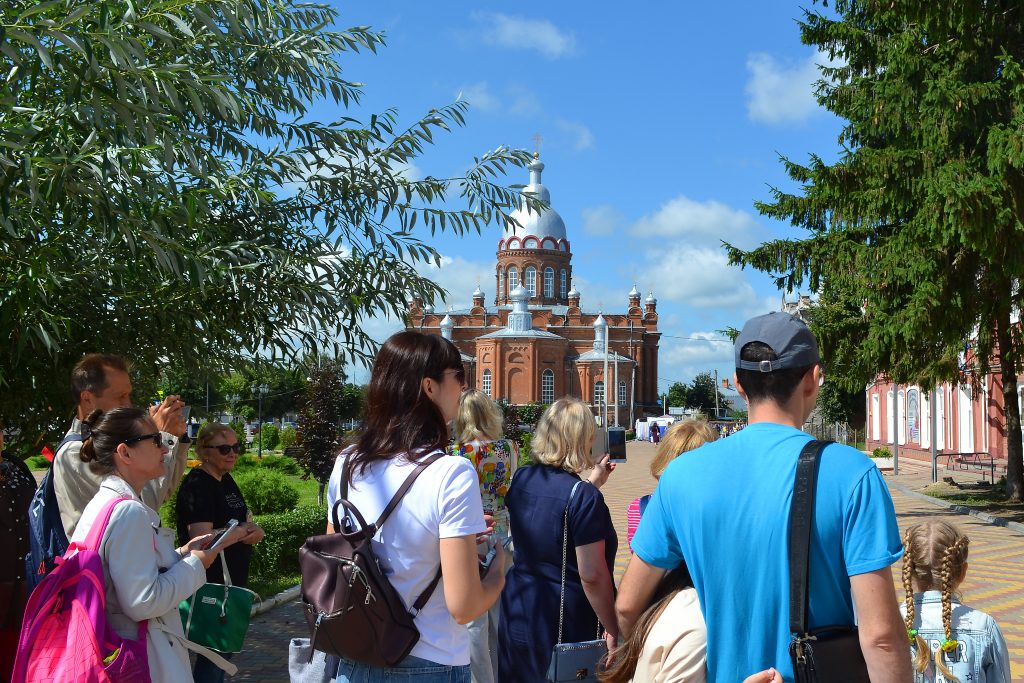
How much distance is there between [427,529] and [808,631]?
982 mm

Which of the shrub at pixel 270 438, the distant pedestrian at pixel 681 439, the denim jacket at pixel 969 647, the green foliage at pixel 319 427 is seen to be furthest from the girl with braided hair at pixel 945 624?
the shrub at pixel 270 438

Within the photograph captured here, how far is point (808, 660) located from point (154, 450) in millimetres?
2413

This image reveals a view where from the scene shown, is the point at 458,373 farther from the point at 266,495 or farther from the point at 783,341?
the point at 266,495

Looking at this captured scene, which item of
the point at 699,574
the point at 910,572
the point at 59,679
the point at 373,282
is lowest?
the point at 59,679

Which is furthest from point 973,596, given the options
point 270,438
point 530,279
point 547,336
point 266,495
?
point 530,279

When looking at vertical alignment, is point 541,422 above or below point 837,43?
below

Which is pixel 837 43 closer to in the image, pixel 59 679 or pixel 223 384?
pixel 223 384

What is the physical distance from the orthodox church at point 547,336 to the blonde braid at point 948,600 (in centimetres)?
6860

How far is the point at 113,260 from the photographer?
5402mm

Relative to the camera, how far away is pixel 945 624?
10.6ft

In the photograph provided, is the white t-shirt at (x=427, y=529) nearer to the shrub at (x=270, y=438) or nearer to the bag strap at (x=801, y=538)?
the bag strap at (x=801, y=538)

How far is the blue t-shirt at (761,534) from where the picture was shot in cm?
199

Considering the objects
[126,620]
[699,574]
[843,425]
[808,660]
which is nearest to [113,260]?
[126,620]

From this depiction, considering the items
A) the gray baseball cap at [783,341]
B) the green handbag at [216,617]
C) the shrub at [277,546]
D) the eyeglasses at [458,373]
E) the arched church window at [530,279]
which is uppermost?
the arched church window at [530,279]
